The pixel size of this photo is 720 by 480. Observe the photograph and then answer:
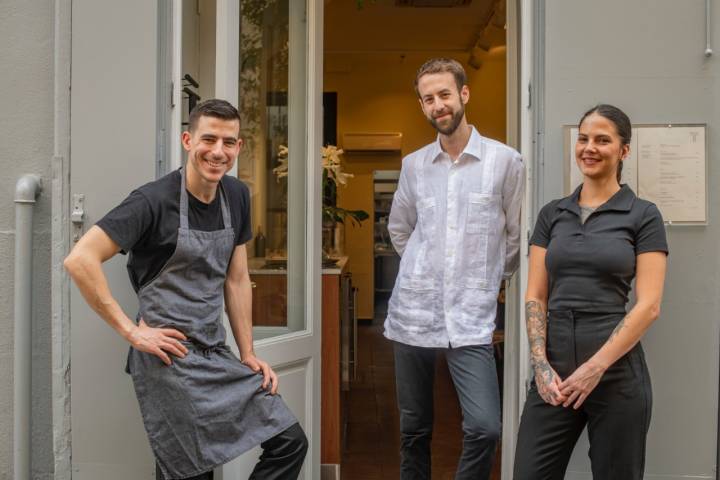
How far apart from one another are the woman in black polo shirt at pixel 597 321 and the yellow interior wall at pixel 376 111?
7409 mm

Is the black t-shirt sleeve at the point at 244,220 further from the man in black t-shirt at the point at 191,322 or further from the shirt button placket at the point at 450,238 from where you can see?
the shirt button placket at the point at 450,238

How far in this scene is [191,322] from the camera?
7.31 ft

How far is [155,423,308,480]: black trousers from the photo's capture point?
231cm

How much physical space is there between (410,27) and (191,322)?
6.85 m

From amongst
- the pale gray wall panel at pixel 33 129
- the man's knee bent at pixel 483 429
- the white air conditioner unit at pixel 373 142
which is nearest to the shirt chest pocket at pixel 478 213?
the man's knee bent at pixel 483 429

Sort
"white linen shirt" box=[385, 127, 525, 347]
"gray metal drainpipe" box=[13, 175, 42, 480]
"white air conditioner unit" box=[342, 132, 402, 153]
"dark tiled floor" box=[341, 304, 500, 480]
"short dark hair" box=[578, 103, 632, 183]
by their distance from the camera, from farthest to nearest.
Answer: "white air conditioner unit" box=[342, 132, 402, 153] < "dark tiled floor" box=[341, 304, 500, 480] < "gray metal drainpipe" box=[13, 175, 42, 480] < "white linen shirt" box=[385, 127, 525, 347] < "short dark hair" box=[578, 103, 632, 183]

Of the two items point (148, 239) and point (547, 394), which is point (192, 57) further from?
point (547, 394)

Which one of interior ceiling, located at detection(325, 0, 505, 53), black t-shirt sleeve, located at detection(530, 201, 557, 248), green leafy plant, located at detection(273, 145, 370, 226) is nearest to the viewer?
black t-shirt sleeve, located at detection(530, 201, 557, 248)

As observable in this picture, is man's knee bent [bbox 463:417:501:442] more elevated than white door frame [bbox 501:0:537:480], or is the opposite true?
white door frame [bbox 501:0:537:480]

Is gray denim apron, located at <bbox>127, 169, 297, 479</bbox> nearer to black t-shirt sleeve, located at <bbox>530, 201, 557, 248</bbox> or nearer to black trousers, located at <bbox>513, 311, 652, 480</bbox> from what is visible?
black trousers, located at <bbox>513, 311, 652, 480</bbox>

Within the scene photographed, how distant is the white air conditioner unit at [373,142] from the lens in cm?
970

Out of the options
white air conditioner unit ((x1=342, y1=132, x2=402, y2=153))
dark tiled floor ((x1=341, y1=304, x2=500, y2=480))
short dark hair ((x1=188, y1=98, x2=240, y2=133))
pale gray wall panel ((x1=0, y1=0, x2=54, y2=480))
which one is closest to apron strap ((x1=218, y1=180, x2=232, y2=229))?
short dark hair ((x1=188, y1=98, x2=240, y2=133))

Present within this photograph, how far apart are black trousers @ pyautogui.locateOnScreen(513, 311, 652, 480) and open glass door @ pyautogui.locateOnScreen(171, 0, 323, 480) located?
4.04 ft

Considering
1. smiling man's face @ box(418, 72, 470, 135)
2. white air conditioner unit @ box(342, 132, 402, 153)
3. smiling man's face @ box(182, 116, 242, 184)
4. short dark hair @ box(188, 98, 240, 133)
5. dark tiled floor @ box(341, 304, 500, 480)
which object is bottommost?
dark tiled floor @ box(341, 304, 500, 480)
